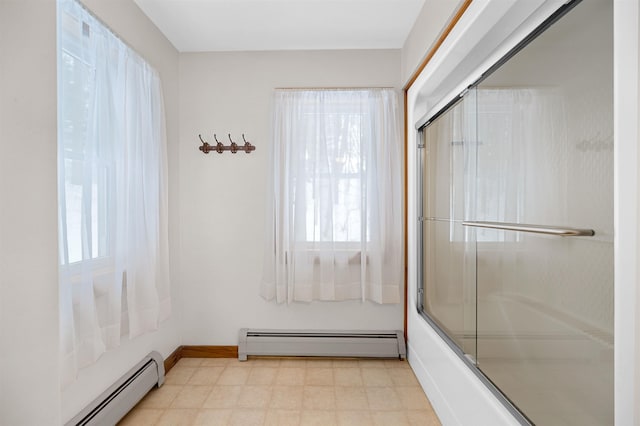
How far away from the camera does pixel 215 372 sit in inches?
103

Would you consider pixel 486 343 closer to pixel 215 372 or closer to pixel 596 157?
pixel 596 157

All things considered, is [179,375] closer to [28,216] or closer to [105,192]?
[105,192]

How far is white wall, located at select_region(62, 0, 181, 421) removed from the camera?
5.90ft

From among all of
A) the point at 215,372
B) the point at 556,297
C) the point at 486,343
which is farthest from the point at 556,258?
the point at 215,372

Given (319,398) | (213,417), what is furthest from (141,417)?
(319,398)

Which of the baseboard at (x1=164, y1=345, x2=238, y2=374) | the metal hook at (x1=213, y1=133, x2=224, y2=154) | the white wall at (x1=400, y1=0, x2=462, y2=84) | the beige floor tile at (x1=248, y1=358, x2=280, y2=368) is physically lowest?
the beige floor tile at (x1=248, y1=358, x2=280, y2=368)

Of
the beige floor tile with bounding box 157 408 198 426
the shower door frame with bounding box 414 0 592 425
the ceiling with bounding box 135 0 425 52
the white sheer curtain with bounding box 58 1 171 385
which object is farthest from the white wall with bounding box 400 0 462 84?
the beige floor tile with bounding box 157 408 198 426

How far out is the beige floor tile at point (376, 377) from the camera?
96.0 inches

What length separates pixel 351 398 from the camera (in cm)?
225

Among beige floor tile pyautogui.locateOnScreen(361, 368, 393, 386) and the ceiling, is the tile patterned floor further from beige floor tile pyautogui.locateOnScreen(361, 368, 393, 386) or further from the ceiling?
the ceiling

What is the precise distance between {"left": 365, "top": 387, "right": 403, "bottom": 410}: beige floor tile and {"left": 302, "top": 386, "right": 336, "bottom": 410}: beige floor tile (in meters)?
0.24

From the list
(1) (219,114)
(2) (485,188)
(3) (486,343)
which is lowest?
(3) (486,343)

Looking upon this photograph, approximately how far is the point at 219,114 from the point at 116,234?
53.6 inches

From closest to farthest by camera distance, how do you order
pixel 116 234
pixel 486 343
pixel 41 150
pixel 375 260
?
pixel 41 150, pixel 486 343, pixel 116 234, pixel 375 260
